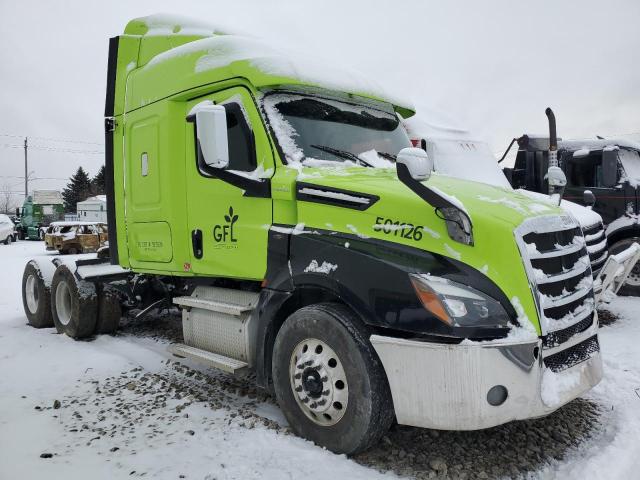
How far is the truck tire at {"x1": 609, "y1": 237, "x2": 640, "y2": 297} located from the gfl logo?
7545mm

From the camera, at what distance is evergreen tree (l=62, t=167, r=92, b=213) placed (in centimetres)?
7369

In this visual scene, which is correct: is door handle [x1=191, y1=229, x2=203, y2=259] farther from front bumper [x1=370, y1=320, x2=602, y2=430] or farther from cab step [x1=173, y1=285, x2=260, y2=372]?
front bumper [x1=370, y1=320, x2=602, y2=430]

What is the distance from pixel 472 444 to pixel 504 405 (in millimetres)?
833

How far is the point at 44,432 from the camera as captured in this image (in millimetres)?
3836

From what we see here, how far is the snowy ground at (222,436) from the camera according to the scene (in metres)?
3.20

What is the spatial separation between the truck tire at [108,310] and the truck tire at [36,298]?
110 cm

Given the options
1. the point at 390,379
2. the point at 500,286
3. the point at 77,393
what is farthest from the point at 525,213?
the point at 77,393

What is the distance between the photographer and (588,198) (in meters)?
8.80

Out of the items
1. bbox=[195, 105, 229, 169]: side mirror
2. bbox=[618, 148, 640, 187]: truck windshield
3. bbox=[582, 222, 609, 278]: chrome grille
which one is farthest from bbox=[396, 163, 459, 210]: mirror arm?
bbox=[618, 148, 640, 187]: truck windshield

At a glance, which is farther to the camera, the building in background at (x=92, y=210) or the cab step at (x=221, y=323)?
the building in background at (x=92, y=210)

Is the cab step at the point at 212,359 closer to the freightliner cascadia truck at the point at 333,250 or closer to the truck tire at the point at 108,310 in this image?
the freightliner cascadia truck at the point at 333,250

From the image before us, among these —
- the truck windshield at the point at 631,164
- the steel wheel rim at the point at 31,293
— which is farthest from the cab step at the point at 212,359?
the truck windshield at the point at 631,164

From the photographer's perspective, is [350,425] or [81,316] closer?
[350,425]

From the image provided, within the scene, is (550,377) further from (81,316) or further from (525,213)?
(81,316)
